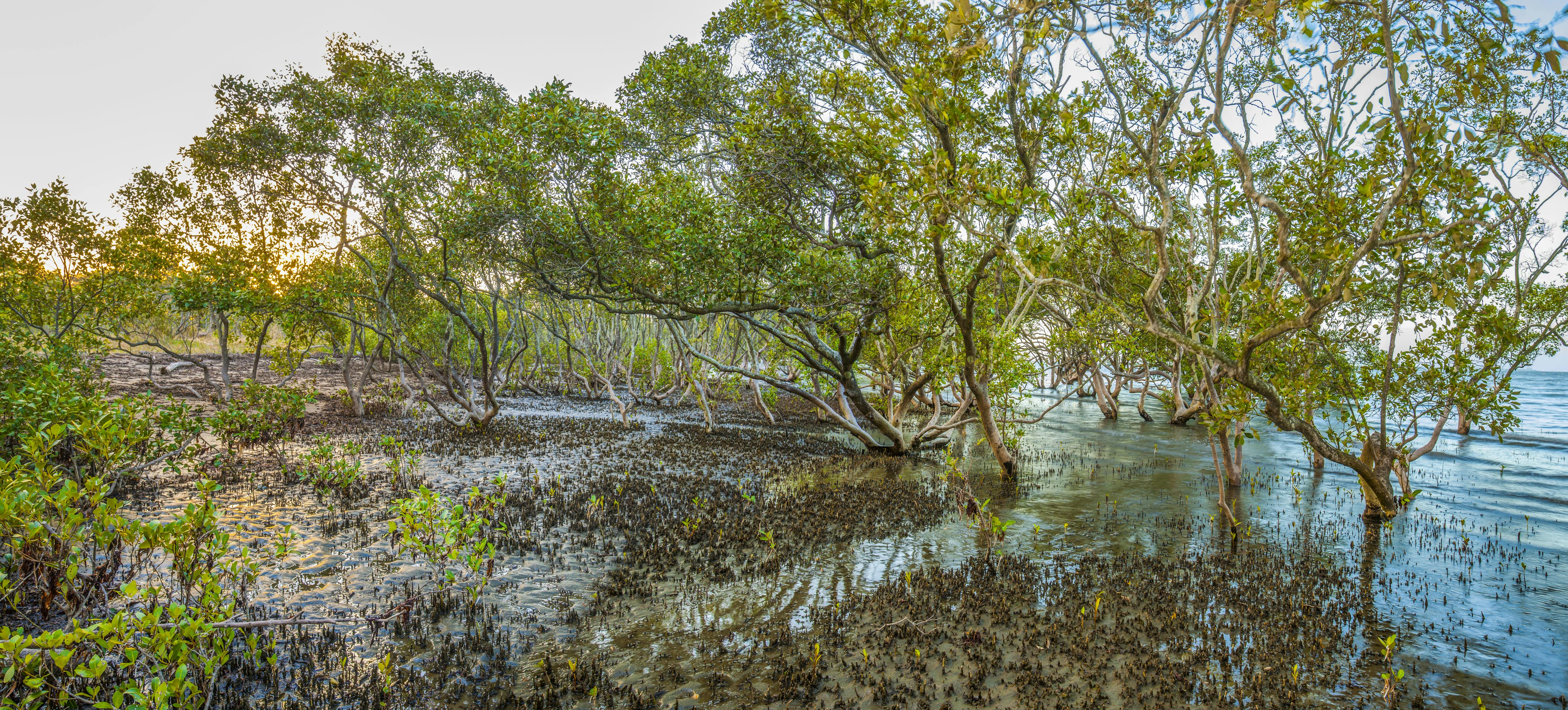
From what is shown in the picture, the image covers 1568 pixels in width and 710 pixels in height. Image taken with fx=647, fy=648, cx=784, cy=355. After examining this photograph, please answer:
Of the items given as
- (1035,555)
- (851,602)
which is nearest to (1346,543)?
(1035,555)

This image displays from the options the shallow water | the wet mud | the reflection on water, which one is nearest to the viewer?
the wet mud

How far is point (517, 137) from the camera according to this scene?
10.5 m

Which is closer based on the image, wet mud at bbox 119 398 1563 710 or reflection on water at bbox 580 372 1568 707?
wet mud at bbox 119 398 1563 710

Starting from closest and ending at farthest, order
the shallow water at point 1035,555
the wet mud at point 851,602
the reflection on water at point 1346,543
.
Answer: the wet mud at point 851,602 → the shallow water at point 1035,555 → the reflection on water at point 1346,543

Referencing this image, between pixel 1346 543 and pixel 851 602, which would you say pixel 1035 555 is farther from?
pixel 1346 543

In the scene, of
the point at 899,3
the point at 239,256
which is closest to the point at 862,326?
the point at 899,3

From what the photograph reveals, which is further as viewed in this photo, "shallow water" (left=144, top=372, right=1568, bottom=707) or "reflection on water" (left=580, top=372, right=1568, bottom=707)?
"reflection on water" (left=580, top=372, right=1568, bottom=707)

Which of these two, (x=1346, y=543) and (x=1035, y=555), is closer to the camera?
(x=1035, y=555)

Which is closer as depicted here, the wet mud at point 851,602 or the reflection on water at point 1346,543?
the wet mud at point 851,602

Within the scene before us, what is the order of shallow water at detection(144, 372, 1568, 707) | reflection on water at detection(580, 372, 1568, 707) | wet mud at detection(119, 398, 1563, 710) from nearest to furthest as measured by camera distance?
wet mud at detection(119, 398, 1563, 710), shallow water at detection(144, 372, 1568, 707), reflection on water at detection(580, 372, 1568, 707)

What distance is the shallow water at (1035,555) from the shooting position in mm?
5266

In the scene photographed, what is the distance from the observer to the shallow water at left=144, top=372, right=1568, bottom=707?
5266mm

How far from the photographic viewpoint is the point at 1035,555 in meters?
7.96

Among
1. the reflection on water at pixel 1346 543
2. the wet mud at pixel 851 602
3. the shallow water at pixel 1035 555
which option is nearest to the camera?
the wet mud at pixel 851 602
